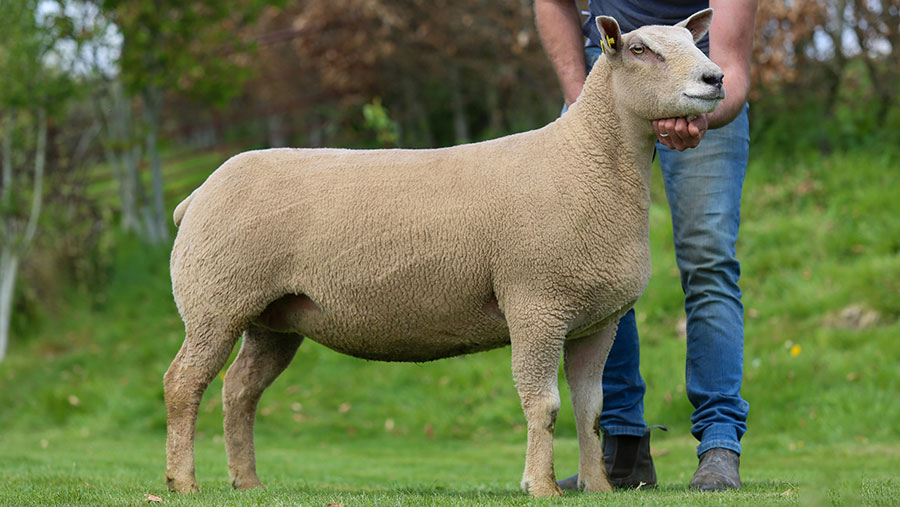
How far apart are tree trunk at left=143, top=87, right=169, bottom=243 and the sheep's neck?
1054cm

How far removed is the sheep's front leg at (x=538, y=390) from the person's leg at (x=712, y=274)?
34.4 inches

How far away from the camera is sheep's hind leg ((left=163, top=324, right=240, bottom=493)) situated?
4395 mm

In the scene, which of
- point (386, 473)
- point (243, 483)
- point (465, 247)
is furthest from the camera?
point (386, 473)

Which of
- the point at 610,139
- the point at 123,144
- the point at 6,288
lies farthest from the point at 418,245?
the point at 123,144

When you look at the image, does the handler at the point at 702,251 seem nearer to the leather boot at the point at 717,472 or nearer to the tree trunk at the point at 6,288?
the leather boot at the point at 717,472

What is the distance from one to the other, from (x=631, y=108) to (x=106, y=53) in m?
10.9

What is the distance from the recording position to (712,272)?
457 cm

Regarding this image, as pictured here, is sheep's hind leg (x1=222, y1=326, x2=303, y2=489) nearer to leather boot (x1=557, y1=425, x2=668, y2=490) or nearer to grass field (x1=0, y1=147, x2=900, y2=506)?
grass field (x1=0, y1=147, x2=900, y2=506)

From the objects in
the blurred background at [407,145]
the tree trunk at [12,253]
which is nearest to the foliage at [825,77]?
the blurred background at [407,145]

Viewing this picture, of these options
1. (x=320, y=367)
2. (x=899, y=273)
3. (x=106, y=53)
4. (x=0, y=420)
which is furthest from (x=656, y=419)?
(x=106, y=53)

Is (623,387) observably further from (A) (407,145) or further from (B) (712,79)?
(A) (407,145)

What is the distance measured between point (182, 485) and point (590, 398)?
174cm

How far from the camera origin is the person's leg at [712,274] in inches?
179

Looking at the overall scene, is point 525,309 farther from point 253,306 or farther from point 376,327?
point 253,306
